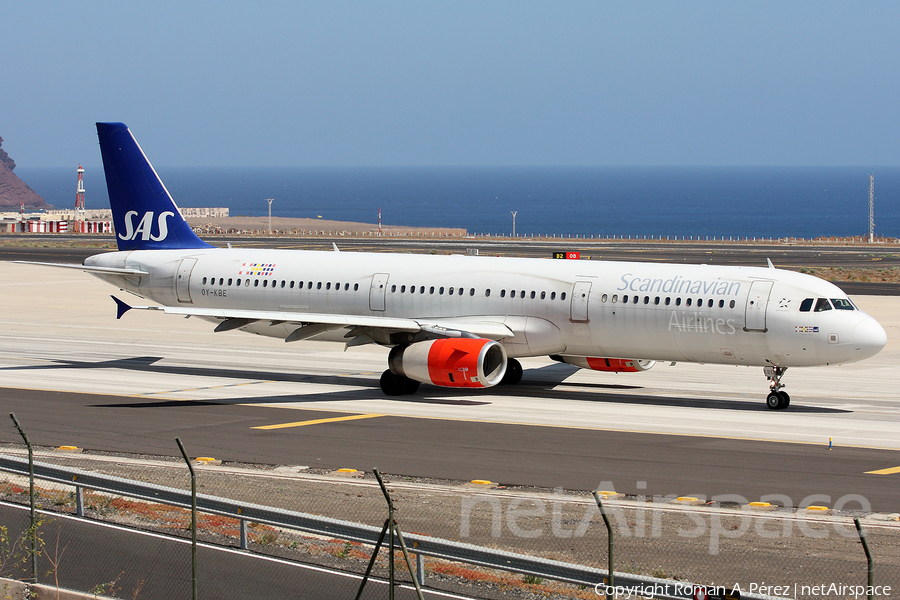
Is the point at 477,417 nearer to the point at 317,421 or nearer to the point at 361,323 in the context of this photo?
the point at 317,421

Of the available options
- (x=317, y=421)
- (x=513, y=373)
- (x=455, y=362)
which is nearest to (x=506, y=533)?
(x=317, y=421)

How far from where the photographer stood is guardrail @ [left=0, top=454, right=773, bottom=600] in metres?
12.0

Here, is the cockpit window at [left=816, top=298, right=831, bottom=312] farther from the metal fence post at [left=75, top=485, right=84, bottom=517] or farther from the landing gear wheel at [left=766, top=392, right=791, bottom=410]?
the metal fence post at [left=75, top=485, right=84, bottom=517]

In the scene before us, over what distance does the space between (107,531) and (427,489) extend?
6.22 m

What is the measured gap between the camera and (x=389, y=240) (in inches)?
4705

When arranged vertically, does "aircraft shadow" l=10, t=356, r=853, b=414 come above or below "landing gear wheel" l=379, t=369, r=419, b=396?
below

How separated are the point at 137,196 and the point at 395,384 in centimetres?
1452

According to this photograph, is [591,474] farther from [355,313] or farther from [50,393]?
[50,393]

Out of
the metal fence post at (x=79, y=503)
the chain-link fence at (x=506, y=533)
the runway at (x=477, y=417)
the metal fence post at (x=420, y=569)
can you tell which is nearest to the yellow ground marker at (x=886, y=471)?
the runway at (x=477, y=417)

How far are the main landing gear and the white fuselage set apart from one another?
0.49 meters

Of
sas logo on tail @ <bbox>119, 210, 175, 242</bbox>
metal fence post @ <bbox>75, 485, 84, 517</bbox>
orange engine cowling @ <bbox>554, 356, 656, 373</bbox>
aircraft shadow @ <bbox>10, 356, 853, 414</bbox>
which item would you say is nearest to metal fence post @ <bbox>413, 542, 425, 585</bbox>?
metal fence post @ <bbox>75, 485, 84, 517</bbox>

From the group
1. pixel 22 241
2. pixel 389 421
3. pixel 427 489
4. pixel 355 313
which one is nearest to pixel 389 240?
pixel 22 241

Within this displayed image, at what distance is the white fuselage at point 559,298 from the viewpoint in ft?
98.0

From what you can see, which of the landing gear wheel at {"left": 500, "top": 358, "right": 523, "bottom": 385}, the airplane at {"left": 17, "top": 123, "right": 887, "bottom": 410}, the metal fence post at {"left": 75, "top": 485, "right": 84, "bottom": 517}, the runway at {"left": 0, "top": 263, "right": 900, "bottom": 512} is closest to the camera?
the metal fence post at {"left": 75, "top": 485, "right": 84, "bottom": 517}
